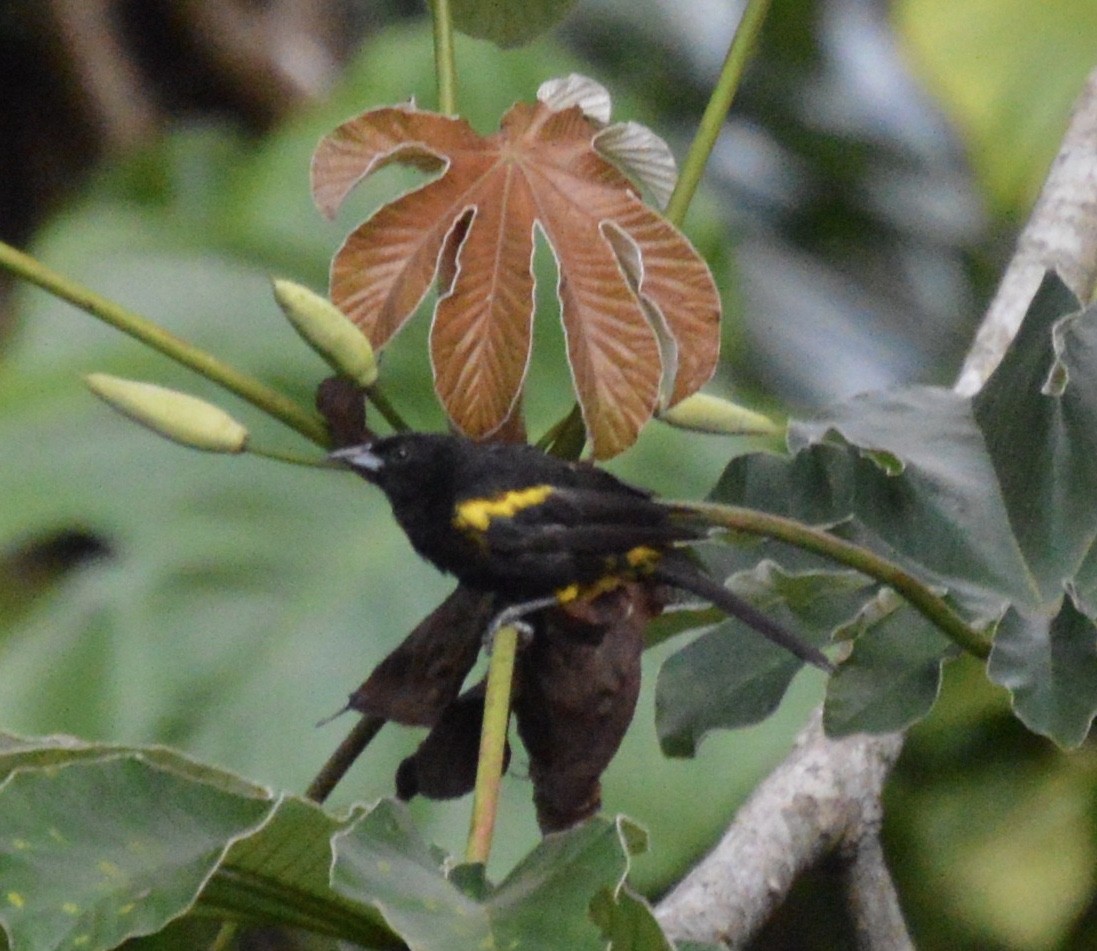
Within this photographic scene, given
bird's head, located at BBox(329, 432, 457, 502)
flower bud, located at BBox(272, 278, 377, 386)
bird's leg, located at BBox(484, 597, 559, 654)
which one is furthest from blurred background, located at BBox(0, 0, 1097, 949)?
flower bud, located at BBox(272, 278, 377, 386)

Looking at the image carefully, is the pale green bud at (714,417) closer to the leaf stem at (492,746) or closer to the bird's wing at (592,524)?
the bird's wing at (592,524)

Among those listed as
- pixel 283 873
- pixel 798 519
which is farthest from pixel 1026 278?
pixel 283 873

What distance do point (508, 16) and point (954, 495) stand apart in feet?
1.73

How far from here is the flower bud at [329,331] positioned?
2.81 ft

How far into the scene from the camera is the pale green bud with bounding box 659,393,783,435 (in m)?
0.95

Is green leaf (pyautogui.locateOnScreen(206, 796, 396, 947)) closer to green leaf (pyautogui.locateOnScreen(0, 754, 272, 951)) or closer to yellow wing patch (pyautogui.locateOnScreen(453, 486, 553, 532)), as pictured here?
green leaf (pyautogui.locateOnScreen(0, 754, 272, 951))

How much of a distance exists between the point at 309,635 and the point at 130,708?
7.8 inches

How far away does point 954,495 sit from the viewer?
913 millimetres

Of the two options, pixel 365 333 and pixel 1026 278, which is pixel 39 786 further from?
pixel 1026 278

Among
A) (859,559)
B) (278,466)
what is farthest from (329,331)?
(278,466)

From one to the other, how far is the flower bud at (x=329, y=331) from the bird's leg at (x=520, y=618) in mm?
148

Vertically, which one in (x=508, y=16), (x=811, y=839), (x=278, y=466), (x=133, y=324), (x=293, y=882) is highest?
(x=508, y=16)

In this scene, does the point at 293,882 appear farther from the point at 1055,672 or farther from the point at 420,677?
the point at 1055,672

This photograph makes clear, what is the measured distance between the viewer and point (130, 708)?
5.70ft
